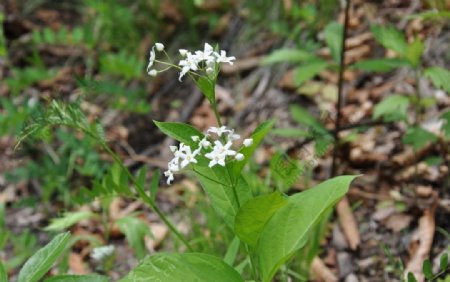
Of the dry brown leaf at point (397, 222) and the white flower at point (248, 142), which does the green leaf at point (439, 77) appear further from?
the white flower at point (248, 142)

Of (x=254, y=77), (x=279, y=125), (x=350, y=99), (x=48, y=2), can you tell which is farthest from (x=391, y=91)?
(x=48, y=2)

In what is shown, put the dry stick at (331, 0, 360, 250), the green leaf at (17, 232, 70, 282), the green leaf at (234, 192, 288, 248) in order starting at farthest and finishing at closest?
1. the dry stick at (331, 0, 360, 250)
2. the green leaf at (17, 232, 70, 282)
3. the green leaf at (234, 192, 288, 248)

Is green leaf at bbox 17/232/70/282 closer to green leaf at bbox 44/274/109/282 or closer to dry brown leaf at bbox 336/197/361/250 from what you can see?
green leaf at bbox 44/274/109/282

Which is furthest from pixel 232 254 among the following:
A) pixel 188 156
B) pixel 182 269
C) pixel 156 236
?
pixel 156 236

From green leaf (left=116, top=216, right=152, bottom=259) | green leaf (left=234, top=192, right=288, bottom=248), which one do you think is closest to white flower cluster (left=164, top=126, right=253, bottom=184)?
green leaf (left=234, top=192, right=288, bottom=248)

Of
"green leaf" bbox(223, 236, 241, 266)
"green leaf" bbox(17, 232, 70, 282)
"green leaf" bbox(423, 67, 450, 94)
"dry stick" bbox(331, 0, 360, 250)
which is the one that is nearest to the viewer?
"green leaf" bbox(17, 232, 70, 282)

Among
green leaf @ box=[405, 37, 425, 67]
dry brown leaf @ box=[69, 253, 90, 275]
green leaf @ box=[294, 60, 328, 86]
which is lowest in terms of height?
dry brown leaf @ box=[69, 253, 90, 275]

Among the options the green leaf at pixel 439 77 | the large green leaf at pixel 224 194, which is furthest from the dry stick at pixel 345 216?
the large green leaf at pixel 224 194
